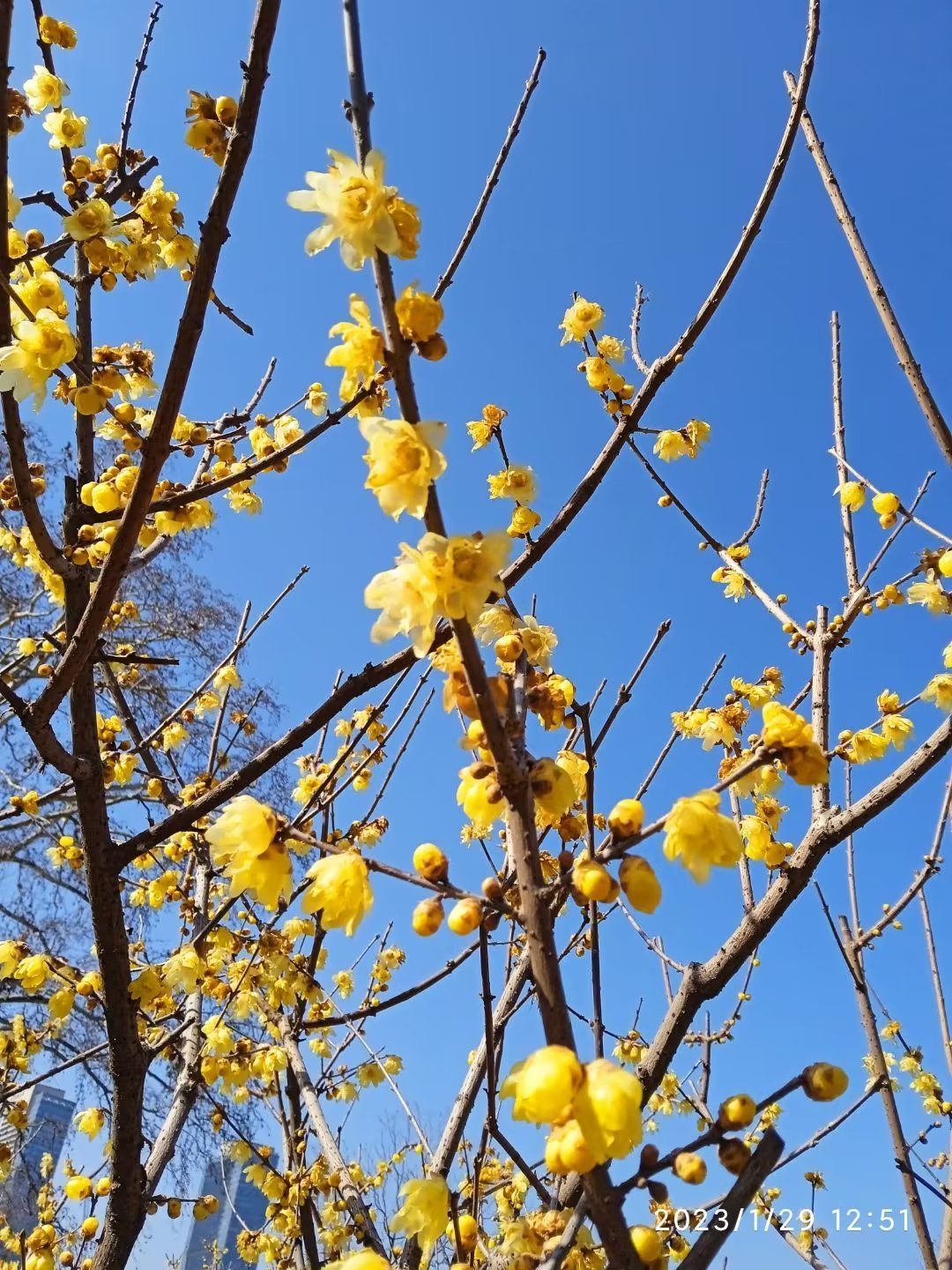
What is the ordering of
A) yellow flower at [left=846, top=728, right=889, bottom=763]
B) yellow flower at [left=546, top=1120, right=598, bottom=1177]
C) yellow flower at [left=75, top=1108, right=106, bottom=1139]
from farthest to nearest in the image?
yellow flower at [left=75, top=1108, right=106, bottom=1139] → yellow flower at [left=846, top=728, right=889, bottom=763] → yellow flower at [left=546, top=1120, right=598, bottom=1177]

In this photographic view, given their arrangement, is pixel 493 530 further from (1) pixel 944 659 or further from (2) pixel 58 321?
(1) pixel 944 659

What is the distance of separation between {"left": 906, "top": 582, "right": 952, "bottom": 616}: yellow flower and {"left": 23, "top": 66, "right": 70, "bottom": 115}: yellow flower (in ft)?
11.8

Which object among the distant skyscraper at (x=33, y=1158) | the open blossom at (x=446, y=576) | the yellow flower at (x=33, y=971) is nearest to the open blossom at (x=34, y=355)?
the open blossom at (x=446, y=576)

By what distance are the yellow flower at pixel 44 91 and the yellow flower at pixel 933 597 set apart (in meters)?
3.60

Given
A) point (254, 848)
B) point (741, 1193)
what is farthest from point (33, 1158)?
point (741, 1193)

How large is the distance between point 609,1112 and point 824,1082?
14.1 inches

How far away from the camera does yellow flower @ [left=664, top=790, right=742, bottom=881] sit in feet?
4.06

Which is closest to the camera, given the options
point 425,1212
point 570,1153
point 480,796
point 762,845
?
point 570,1153

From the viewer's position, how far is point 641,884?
44.3 inches

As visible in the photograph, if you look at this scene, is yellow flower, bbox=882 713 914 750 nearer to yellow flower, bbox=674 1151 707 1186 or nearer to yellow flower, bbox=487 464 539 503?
yellow flower, bbox=487 464 539 503

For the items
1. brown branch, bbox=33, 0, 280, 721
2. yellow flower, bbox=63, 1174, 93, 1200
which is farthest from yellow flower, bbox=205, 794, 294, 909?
yellow flower, bbox=63, 1174, 93, 1200

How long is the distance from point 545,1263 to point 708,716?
247cm

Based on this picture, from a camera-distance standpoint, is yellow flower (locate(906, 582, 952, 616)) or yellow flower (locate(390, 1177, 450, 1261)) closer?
yellow flower (locate(390, 1177, 450, 1261))

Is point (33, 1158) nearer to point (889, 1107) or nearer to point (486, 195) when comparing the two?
point (889, 1107)
